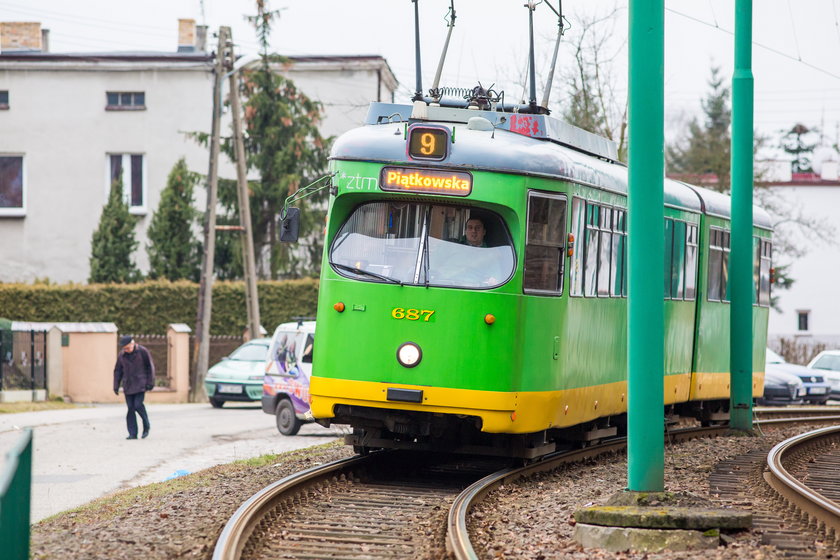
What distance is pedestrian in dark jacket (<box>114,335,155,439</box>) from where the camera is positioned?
73.4 feet

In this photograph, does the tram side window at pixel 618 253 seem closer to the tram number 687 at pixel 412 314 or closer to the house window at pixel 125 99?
the tram number 687 at pixel 412 314

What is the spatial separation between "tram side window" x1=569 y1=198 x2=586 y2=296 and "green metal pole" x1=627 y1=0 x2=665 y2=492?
2931 millimetres

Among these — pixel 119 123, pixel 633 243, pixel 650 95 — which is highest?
pixel 119 123

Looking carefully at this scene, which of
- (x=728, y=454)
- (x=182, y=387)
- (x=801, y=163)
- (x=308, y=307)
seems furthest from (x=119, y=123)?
(x=801, y=163)

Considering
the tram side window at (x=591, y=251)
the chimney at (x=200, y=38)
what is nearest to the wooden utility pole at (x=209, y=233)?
the chimney at (x=200, y=38)

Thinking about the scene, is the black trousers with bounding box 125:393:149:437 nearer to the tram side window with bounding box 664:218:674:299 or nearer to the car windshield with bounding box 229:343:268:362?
the car windshield with bounding box 229:343:268:362

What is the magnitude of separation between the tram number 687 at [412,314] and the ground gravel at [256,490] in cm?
170

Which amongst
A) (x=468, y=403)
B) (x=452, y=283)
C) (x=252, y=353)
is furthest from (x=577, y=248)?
(x=252, y=353)

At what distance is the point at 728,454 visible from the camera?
1616 centimetres

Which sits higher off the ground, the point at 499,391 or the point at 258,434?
the point at 499,391

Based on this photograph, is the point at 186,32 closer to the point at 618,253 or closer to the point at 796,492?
the point at 618,253

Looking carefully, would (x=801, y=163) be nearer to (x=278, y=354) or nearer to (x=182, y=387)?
(x=182, y=387)

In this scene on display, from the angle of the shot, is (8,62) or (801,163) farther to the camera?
(801,163)

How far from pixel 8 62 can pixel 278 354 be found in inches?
1166
